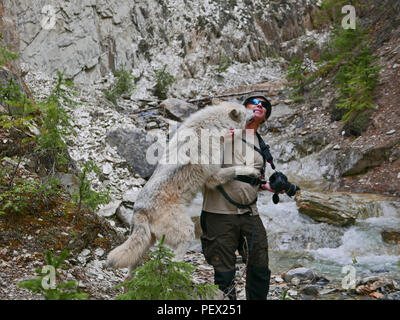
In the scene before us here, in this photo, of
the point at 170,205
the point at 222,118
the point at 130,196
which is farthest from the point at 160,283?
the point at 130,196

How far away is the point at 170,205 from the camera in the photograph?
292 cm

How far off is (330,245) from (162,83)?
14348 mm

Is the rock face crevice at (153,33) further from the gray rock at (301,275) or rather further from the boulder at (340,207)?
the gray rock at (301,275)

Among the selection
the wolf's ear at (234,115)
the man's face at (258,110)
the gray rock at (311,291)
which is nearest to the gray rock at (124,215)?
the gray rock at (311,291)

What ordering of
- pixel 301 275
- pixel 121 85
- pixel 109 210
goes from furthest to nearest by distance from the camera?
pixel 121 85 → pixel 109 210 → pixel 301 275

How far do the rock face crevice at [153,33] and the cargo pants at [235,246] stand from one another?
1546 cm

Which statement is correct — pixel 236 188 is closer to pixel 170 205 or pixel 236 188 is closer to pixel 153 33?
pixel 170 205

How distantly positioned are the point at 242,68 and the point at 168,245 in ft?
68.4

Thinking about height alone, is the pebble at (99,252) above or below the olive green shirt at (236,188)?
below

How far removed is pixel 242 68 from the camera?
22.0m

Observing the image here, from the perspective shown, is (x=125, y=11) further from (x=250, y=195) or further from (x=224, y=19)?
(x=250, y=195)

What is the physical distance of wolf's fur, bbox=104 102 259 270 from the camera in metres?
2.82

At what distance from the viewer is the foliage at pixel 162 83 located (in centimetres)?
1806

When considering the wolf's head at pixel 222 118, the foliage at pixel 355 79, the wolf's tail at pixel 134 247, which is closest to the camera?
the wolf's tail at pixel 134 247
